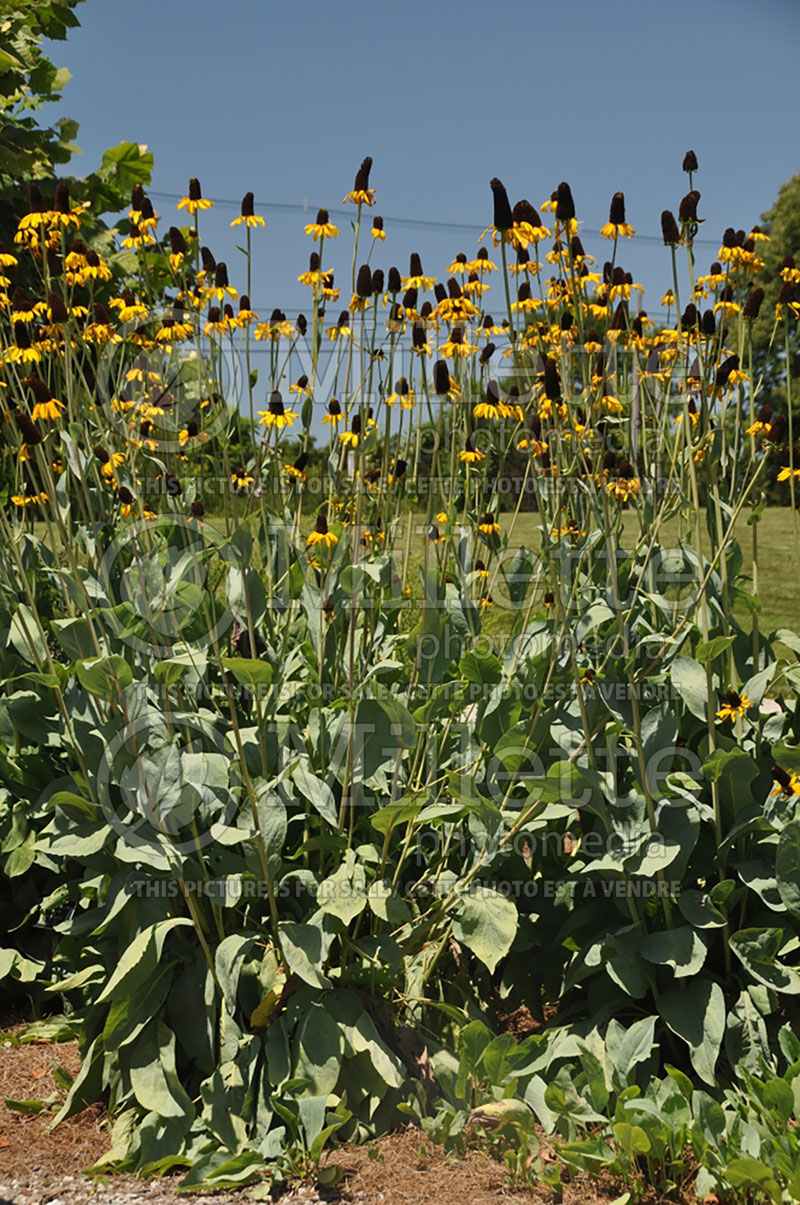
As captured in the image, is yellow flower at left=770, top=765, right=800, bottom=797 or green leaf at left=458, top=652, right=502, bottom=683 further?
A: green leaf at left=458, top=652, right=502, bottom=683

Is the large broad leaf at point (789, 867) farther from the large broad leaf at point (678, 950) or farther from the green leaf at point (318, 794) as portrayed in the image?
the green leaf at point (318, 794)

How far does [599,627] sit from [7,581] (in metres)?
1.81

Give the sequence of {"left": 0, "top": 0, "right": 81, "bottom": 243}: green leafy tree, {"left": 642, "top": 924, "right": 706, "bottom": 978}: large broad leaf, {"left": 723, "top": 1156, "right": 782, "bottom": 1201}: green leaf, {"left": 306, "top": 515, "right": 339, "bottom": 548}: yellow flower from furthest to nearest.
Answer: {"left": 0, "top": 0, "right": 81, "bottom": 243}: green leafy tree → {"left": 306, "top": 515, "right": 339, "bottom": 548}: yellow flower → {"left": 642, "top": 924, "right": 706, "bottom": 978}: large broad leaf → {"left": 723, "top": 1156, "right": 782, "bottom": 1201}: green leaf

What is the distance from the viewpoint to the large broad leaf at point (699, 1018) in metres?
2.33

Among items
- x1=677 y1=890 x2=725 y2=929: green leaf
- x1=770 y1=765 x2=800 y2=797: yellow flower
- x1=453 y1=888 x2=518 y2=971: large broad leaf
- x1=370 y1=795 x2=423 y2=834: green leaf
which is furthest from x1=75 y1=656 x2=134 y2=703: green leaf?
x1=770 y1=765 x2=800 y2=797: yellow flower

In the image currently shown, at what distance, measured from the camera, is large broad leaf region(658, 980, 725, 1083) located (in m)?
2.33

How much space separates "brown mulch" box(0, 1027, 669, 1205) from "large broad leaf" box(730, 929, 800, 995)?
24.3 inches

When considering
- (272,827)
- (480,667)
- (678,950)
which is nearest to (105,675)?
(272,827)

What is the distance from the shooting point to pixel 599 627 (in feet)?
9.65

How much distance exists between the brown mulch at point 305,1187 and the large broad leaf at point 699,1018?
374 mm

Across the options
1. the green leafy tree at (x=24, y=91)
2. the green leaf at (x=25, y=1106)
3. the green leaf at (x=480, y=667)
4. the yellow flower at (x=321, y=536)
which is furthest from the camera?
the green leafy tree at (x=24, y=91)

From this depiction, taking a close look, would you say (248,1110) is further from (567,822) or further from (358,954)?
(567,822)

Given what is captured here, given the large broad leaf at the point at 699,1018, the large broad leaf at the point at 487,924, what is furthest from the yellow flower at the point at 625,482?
the large broad leaf at the point at 699,1018

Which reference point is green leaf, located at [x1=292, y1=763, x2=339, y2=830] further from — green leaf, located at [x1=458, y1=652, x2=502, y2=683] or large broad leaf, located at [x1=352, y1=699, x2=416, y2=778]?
green leaf, located at [x1=458, y1=652, x2=502, y2=683]
